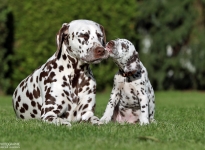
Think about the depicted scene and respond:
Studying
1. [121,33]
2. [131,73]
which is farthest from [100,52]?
[121,33]

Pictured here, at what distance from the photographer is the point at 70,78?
816 cm

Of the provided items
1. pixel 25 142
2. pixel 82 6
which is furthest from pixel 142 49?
pixel 25 142

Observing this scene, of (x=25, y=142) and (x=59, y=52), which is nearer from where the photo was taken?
(x=25, y=142)

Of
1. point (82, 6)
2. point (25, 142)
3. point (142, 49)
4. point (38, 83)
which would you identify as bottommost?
point (25, 142)

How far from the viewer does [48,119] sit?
310 inches

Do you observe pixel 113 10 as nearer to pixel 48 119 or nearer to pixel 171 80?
pixel 171 80

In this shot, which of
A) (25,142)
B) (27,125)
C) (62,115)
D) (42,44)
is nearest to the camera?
(25,142)

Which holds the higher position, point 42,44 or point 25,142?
point 42,44

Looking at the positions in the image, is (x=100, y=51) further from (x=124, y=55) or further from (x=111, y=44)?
(x=124, y=55)

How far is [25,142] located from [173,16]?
1583 cm

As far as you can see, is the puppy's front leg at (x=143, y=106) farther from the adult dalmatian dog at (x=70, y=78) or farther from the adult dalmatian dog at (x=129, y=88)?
the adult dalmatian dog at (x=70, y=78)

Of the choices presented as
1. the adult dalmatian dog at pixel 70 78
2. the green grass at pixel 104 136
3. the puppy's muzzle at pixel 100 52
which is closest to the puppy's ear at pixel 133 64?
the adult dalmatian dog at pixel 70 78

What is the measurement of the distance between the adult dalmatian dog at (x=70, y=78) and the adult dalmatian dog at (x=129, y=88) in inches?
12.4

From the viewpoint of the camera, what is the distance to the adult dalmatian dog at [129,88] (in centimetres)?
834
